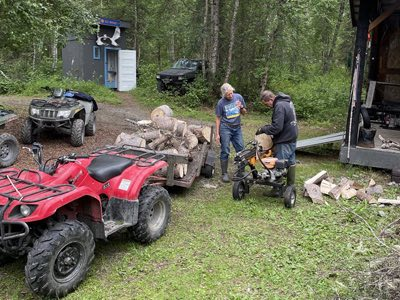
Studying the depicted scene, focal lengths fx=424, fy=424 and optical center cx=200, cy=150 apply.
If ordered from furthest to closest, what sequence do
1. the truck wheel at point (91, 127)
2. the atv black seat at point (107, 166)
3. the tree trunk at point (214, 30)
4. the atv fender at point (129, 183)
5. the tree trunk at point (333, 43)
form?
the tree trunk at point (333, 43) < the tree trunk at point (214, 30) < the truck wheel at point (91, 127) < the atv fender at point (129, 183) < the atv black seat at point (107, 166)

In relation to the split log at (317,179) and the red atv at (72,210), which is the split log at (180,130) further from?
the red atv at (72,210)

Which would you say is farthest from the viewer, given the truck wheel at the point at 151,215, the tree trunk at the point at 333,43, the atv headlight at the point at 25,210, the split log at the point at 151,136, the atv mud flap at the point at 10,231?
the tree trunk at the point at 333,43

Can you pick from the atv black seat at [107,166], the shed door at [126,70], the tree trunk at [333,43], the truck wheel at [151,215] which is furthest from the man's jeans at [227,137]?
the tree trunk at [333,43]

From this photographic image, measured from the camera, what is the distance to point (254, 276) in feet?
13.6

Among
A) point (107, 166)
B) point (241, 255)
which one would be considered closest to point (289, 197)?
point (241, 255)

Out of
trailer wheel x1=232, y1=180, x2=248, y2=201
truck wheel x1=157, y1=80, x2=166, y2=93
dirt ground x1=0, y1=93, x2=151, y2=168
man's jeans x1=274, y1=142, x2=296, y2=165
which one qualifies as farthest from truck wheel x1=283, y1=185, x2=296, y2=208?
truck wheel x1=157, y1=80, x2=166, y2=93

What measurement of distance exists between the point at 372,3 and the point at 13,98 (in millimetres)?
13006

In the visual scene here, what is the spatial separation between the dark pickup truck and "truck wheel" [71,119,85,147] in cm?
859

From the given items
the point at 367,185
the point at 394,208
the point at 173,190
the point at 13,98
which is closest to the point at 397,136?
the point at 367,185

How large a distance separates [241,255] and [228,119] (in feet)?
10.4

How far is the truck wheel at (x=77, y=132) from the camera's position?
8914 mm

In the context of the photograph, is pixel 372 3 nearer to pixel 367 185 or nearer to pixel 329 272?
pixel 367 185

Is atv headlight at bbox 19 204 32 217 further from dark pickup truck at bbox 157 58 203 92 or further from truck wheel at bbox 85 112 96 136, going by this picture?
dark pickup truck at bbox 157 58 203 92

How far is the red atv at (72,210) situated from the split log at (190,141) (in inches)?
100
